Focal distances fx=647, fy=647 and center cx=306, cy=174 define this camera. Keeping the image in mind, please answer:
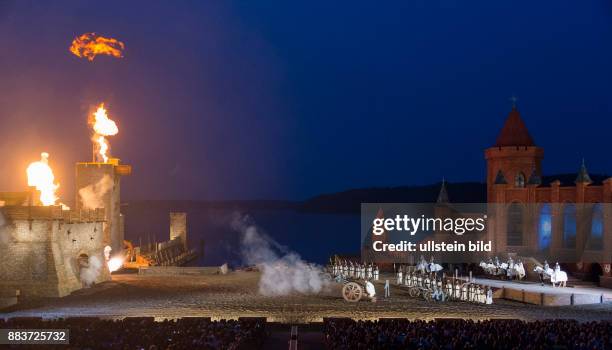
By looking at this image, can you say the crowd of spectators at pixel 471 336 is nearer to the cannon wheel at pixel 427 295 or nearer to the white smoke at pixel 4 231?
the cannon wheel at pixel 427 295

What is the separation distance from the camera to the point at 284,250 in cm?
11688

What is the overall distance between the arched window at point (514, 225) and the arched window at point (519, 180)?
10.1 feet

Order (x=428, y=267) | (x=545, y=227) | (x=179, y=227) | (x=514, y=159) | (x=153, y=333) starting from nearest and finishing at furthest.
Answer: (x=153, y=333), (x=428, y=267), (x=545, y=227), (x=514, y=159), (x=179, y=227)

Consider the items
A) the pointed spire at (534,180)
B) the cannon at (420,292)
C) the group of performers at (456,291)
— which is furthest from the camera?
the pointed spire at (534,180)

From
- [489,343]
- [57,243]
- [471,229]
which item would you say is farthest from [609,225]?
[57,243]

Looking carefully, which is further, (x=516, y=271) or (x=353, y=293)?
(x=516, y=271)

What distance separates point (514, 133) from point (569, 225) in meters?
10.9

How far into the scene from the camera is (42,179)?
39.2 metres

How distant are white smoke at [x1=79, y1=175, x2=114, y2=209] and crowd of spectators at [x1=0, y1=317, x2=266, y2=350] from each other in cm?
2490

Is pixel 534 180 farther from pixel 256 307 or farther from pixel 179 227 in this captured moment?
pixel 179 227

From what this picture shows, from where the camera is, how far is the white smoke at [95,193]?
153 feet

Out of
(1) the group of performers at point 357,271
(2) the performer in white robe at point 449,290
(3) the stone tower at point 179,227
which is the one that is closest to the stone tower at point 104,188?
(1) the group of performers at point 357,271

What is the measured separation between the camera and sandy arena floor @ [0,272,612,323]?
28.1 metres

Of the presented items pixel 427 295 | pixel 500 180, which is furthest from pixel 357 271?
pixel 500 180
